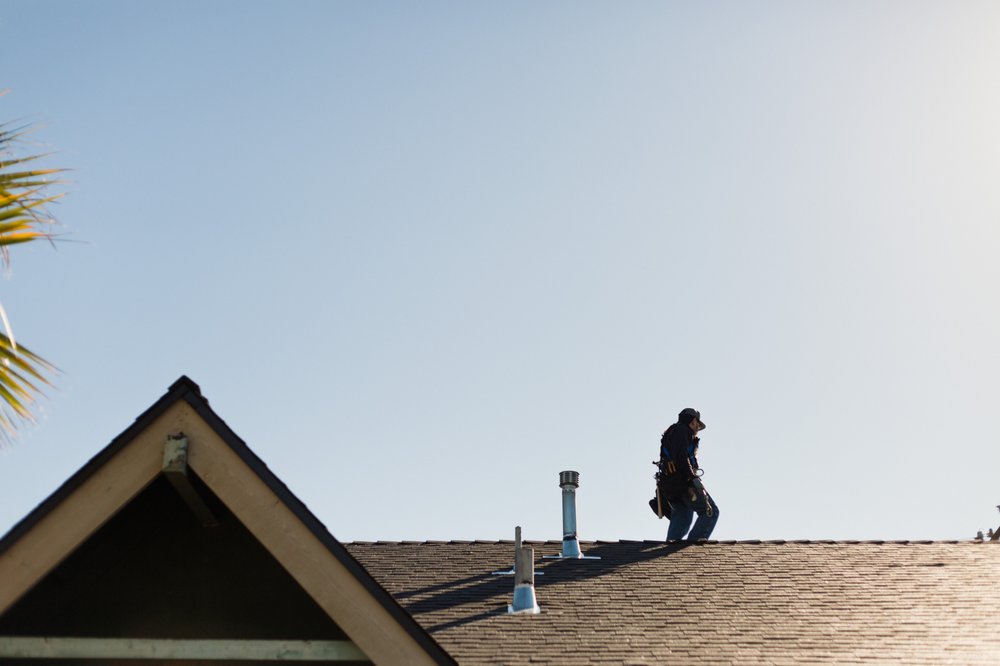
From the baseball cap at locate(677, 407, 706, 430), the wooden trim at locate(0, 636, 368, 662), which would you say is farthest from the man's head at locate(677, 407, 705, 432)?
the wooden trim at locate(0, 636, 368, 662)

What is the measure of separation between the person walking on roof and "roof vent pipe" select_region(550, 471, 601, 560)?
59.4 inches

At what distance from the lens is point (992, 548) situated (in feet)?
34.8

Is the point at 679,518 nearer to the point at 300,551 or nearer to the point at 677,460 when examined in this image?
the point at 677,460

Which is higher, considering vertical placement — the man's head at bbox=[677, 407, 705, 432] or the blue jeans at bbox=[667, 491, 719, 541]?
the man's head at bbox=[677, 407, 705, 432]

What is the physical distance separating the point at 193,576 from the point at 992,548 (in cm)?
754

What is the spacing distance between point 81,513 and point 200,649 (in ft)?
3.29

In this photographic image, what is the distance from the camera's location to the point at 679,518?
467 inches

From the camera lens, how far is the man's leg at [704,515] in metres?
11.6

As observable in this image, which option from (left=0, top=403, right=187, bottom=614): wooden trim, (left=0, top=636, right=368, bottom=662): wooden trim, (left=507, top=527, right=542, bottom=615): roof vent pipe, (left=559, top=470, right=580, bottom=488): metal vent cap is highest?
(left=559, top=470, right=580, bottom=488): metal vent cap

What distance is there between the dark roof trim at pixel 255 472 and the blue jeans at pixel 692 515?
6348mm

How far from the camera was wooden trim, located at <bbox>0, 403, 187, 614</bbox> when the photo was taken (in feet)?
19.1

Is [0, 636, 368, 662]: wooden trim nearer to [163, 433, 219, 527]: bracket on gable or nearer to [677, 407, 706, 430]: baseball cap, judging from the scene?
[163, 433, 219, 527]: bracket on gable

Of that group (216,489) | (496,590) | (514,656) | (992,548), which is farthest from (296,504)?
(992,548)

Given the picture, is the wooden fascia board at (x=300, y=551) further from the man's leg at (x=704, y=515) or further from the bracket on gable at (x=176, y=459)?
the man's leg at (x=704, y=515)
